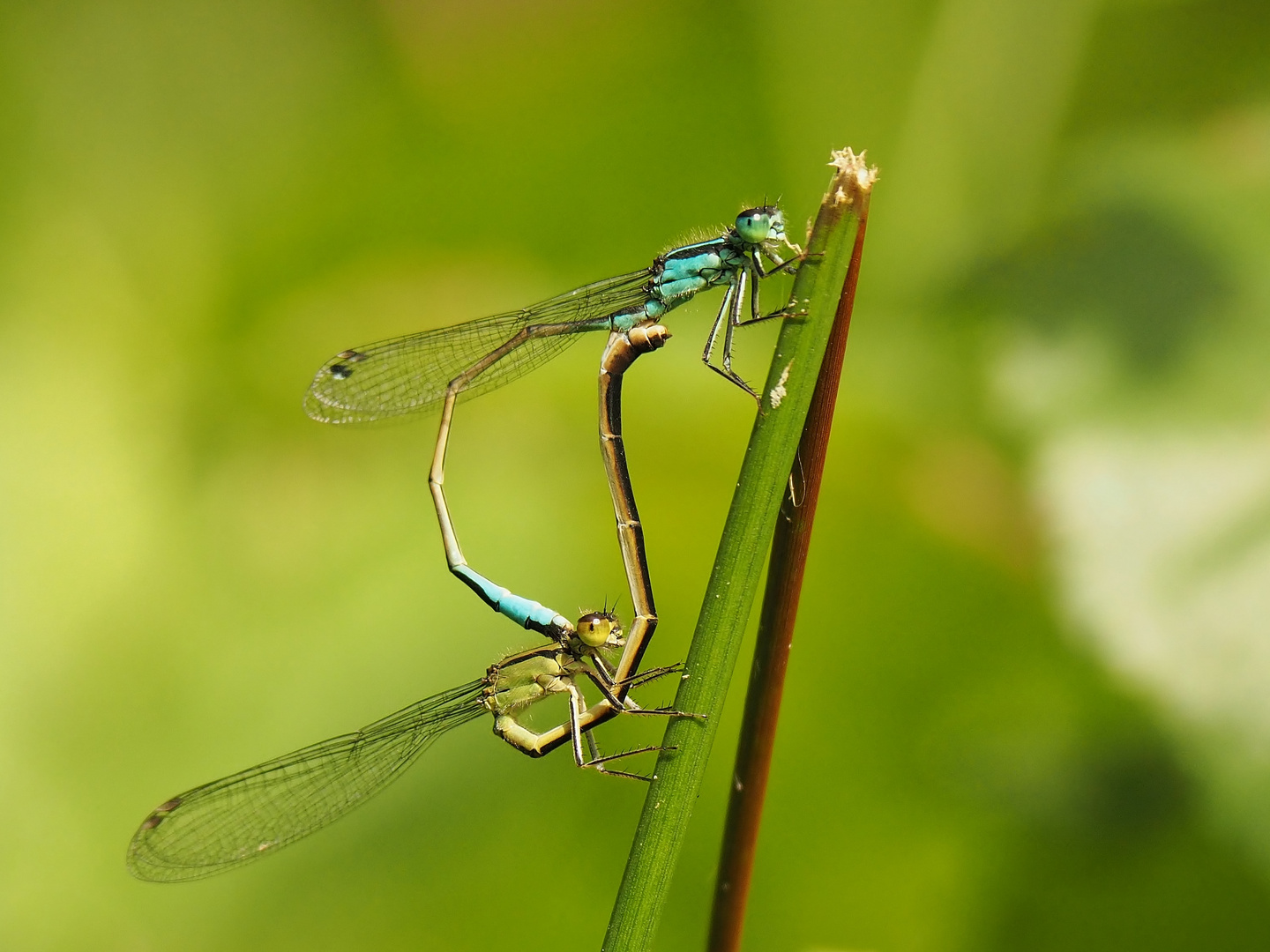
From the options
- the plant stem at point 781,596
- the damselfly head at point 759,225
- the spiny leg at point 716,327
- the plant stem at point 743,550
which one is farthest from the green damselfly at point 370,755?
the plant stem at point 743,550

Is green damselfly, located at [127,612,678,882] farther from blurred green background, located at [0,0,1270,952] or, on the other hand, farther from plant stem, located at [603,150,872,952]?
plant stem, located at [603,150,872,952]

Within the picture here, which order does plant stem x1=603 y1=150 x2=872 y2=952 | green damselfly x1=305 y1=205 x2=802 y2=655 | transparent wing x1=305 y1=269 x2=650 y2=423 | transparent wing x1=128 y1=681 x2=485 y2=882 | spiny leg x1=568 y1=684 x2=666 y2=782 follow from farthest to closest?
transparent wing x1=305 y1=269 x2=650 y2=423, transparent wing x1=128 y1=681 x2=485 y2=882, green damselfly x1=305 y1=205 x2=802 y2=655, spiny leg x1=568 y1=684 x2=666 y2=782, plant stem x1=603 y1=150 x2=872 y2=952

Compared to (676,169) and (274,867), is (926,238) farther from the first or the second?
(274,867)

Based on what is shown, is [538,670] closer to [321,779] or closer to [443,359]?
[321,779]

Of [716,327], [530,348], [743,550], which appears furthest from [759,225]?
[743,550]

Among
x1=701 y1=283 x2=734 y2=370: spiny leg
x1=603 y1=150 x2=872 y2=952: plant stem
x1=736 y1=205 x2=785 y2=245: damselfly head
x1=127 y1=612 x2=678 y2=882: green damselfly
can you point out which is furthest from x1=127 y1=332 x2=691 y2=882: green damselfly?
x1=603 y1=150 x2=872 y2=952: plant stem

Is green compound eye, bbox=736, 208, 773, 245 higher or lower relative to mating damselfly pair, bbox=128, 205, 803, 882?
higher

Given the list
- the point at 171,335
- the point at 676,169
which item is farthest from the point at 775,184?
the point at 171,335
